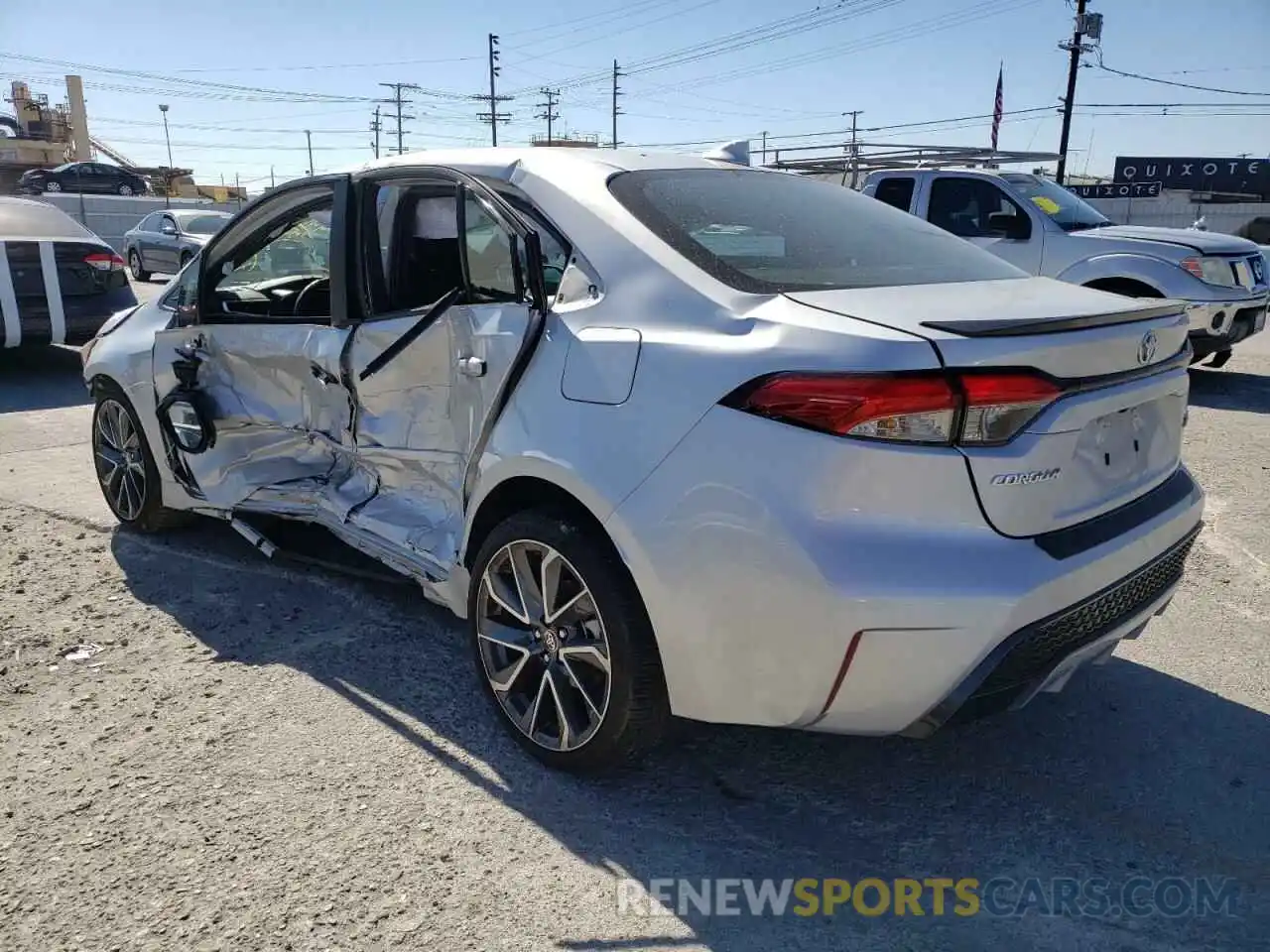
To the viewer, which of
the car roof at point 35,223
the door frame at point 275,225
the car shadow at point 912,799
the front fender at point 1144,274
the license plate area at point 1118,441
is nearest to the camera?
the car shadow at point 912,799

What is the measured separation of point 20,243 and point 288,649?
22.5 feet

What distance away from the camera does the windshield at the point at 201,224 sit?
754 inches

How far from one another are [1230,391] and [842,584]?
319 inches

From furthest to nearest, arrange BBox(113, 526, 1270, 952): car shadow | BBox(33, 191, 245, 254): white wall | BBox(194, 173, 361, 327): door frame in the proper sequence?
1. BBox(33, 191, 245, 254): white wall
2. BBox(194, 173, 361, 327): door frame
3. BBox(113, 526, 1270, 952): car shadow

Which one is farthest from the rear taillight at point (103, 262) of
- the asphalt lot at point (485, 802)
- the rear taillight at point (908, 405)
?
the rear taillight at point (908, 405)

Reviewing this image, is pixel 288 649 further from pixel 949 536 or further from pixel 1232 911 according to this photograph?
pixel 1232 911

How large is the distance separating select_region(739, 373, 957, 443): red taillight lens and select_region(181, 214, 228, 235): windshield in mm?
19315

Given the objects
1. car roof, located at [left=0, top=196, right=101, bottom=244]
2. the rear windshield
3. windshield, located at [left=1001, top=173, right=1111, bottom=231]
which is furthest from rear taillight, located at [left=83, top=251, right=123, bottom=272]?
windshield, located at [left=1001, top=173, right=1111, bottom=231]

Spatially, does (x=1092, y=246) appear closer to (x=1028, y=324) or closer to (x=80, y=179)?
(x=1028, y=324)

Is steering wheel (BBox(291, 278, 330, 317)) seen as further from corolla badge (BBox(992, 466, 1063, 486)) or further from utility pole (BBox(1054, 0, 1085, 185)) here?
utility pole (BBox(1054, 0, 1085, 185))

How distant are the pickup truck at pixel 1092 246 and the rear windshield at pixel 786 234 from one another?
223 inches

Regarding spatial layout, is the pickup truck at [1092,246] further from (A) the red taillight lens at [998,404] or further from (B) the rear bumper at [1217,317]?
(A) the red taillight lens at [998,404]

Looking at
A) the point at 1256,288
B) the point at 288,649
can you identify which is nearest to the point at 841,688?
the point at 288,649

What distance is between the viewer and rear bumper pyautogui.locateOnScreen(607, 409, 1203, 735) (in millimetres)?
2115
